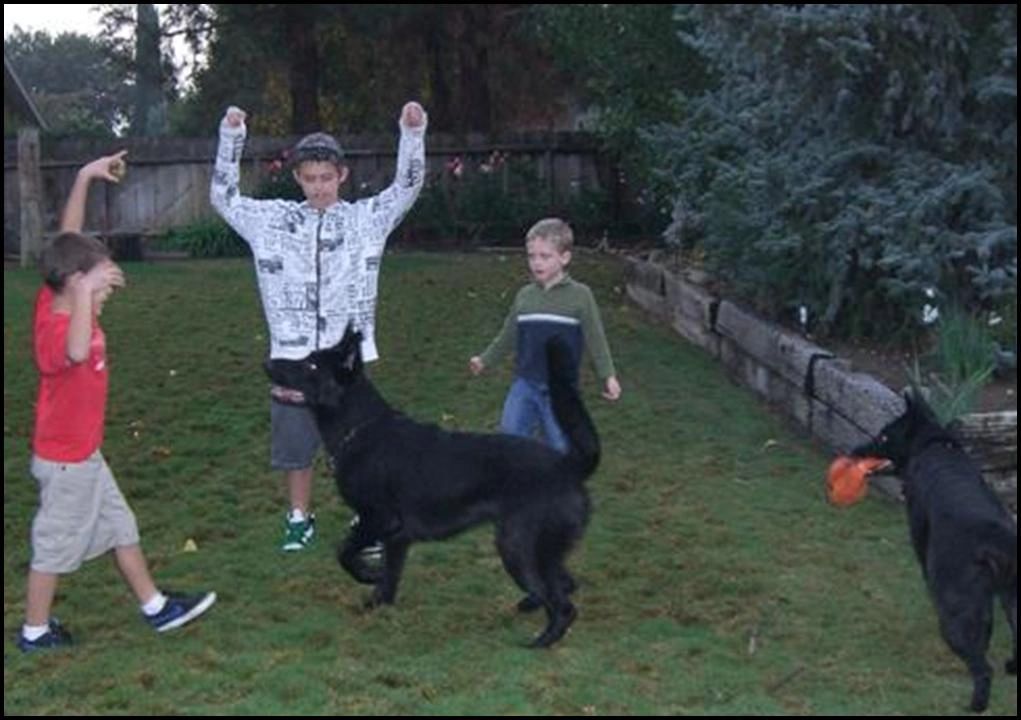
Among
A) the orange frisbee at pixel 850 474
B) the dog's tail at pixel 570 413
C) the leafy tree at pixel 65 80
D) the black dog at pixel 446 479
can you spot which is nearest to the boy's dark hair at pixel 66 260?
the black dog at pixel 446 479

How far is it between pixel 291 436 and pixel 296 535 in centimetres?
47

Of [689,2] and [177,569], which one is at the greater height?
[689,2]

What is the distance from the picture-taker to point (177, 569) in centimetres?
691

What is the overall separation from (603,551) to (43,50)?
174ft

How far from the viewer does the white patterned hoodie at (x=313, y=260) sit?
6852 millimetres

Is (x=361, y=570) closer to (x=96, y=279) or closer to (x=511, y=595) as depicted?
(x=511, y=595)

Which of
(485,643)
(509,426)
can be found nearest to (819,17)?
(509,426)

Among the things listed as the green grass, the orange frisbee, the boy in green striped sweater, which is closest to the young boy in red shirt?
the green grass

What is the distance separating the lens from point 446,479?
6.04m

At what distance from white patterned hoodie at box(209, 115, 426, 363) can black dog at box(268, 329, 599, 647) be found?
1.43 feet

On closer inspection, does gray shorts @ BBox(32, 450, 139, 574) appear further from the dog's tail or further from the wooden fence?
the wooden fence

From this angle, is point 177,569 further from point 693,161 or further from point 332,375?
point 693,161

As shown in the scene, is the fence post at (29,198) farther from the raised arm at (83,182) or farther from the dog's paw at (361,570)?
the dog's paw at (361,570)

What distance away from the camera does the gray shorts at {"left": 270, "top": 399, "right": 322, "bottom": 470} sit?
701 centimetres
